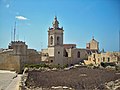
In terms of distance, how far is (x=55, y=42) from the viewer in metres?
32.9

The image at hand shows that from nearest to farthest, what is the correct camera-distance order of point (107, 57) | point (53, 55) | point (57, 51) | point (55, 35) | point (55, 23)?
point (107, 57) → point (53, 55) → point (57, 51) → point (55, 35) → point (55, 23)

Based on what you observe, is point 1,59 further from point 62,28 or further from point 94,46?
point 94,46

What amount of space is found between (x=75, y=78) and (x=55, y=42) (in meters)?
16.7

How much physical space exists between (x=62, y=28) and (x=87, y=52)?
6.54 metres

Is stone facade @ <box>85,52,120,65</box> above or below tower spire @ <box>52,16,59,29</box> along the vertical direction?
below

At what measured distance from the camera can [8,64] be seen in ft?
78.4

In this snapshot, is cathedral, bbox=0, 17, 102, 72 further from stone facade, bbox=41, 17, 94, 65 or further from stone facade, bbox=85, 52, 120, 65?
stone facade, bbox=85, 52, 120, 65

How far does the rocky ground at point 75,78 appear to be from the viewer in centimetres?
1445

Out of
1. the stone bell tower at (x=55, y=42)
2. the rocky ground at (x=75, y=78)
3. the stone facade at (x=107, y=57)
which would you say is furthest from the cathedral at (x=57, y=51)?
the rocky ground at (x=75, y=78)

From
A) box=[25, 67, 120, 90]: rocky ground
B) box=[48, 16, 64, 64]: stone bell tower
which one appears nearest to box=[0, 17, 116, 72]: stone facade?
box=[48, 16, 64, 64]: stone bell tower

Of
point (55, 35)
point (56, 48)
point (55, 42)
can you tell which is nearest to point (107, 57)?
point (56, 48)

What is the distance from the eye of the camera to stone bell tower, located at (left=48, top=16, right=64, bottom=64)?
3247 centimetres

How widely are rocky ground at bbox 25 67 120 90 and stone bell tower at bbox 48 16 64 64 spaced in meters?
12.6

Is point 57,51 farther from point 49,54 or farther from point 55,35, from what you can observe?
point 55,35
